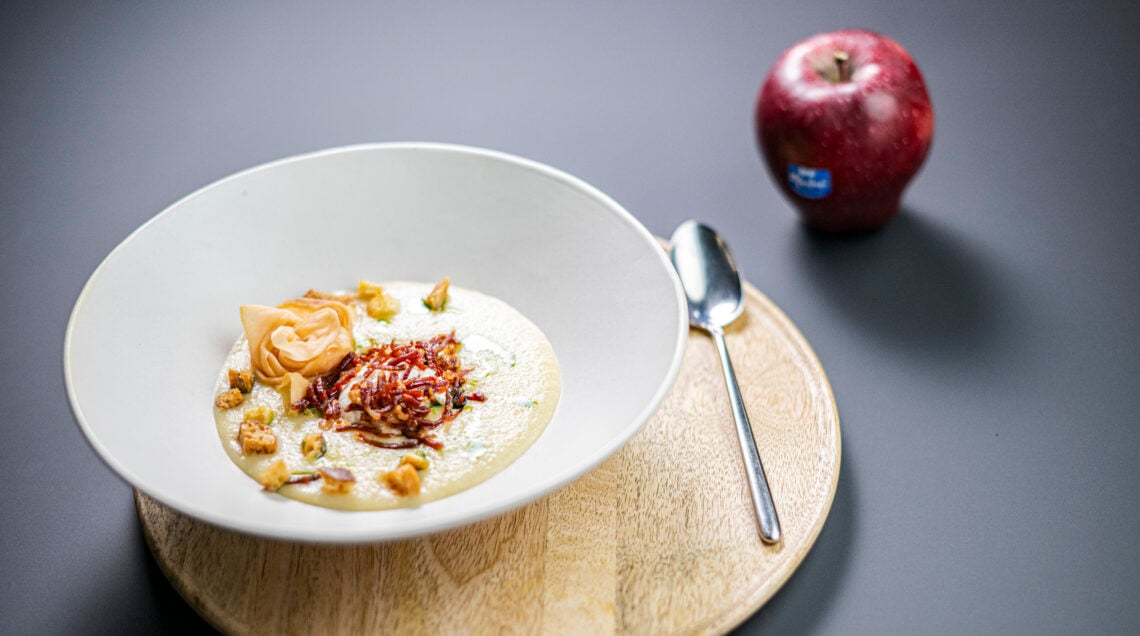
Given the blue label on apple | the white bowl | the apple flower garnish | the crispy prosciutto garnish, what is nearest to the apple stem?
the blue label on apple

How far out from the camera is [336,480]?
1656 millimetres

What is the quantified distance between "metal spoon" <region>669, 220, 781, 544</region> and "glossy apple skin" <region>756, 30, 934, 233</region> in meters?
0.28

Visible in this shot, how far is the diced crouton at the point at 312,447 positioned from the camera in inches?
68.7

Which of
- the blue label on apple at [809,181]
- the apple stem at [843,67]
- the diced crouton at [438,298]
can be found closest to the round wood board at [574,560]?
the diced crouton at [438,298]

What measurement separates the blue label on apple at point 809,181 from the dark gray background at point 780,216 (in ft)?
0.51

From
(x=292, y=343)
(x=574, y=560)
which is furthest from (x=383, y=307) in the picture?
(x=574, y=560)

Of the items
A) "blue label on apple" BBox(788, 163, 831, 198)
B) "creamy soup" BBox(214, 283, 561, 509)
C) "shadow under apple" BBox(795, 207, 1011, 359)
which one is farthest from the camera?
"blue label on apple" BBox(788, 163, 831, 198)

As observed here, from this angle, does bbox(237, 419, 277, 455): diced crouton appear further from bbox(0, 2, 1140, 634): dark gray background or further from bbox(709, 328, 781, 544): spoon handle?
bbox(709, 328, 781, 544): spoon handle

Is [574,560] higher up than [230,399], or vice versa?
[230,399]

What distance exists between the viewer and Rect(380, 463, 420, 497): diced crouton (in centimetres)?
166

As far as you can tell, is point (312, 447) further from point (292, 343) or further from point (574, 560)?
point (574, 560)

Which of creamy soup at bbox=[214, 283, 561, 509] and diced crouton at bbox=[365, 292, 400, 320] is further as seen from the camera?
diced crouton at bbox=[365, 292, 400, 320]

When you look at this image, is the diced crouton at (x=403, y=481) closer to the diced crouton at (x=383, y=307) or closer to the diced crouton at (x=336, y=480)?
the diced crouton at (x=336, y=480)

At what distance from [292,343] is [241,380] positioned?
0.36 ft
